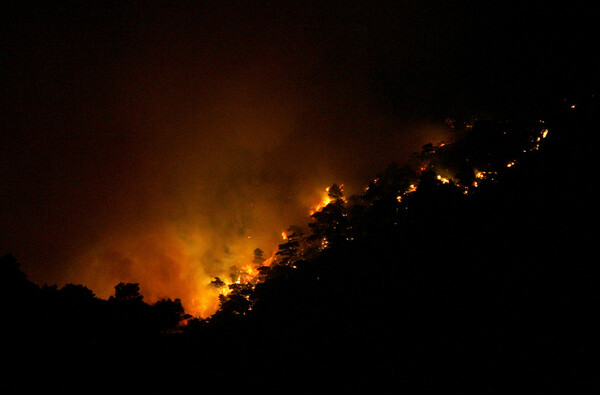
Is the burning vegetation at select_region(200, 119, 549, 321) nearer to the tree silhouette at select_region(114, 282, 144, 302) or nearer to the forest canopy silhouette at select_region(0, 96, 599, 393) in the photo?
the forest canopy silhouette at select_region(0, 96, 599, 393)

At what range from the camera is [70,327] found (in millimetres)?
6555

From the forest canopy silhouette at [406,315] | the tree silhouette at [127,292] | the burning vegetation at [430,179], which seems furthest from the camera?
the burning vegetation at [430,179]

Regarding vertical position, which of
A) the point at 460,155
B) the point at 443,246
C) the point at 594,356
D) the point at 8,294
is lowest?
the point at 594,356

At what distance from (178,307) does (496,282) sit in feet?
30.8

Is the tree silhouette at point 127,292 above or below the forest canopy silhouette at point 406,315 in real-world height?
above

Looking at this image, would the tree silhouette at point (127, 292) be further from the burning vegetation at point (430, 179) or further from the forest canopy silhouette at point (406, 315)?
the burning vegetation at point (430, 179)

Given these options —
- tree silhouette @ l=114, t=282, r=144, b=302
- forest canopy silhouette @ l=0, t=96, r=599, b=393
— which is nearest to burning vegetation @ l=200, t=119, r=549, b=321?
forest canopy silhouette @ l=0, t=96, r=599, b=393

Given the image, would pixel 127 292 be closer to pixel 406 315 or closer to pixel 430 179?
pixel 406 315

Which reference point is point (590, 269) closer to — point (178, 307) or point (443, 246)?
point (443, 246)

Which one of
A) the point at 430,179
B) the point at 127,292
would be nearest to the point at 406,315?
the point at 430,179

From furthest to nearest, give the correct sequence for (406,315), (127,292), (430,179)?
1. (430,179)
2. (127,292)
3. (406,315)

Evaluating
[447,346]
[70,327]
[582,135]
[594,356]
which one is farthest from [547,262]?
[70,327]

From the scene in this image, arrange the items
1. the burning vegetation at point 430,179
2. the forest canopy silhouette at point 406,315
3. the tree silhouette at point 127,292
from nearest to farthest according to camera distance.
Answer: the forest canopy silhouette at point 406,315
the tree silhouette at point 127,292
the burning vegetation at point 430,179

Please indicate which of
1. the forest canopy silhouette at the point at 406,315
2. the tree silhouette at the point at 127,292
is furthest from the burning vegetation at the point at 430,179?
the tree silhouette at the point at 127,292
